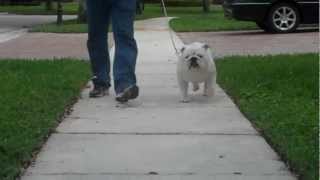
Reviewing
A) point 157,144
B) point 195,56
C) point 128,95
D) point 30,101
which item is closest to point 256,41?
point 195,56

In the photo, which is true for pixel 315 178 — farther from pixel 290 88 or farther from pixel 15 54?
pixel 15 54

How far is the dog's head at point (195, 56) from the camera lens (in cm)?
770

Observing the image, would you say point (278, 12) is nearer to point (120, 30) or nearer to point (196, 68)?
point (196, 68)

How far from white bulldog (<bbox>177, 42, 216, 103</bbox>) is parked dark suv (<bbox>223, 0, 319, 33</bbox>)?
32.6 ft

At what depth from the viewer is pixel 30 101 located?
25.0ft

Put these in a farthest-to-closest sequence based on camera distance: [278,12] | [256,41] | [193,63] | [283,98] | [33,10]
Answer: [33,10], [278,12], [256,41], [283,98], [193,63]

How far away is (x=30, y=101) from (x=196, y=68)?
164 cm

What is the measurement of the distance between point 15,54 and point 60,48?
151 centimetres

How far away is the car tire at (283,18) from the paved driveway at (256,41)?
0.24m

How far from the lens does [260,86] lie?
863 cm

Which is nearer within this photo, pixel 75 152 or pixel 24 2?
pixel 75 152

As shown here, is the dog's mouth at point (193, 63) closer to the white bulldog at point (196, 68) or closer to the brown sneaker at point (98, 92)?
the white bulldog at point (196, 68)

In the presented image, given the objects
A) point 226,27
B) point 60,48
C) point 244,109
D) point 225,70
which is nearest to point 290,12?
point 226,27

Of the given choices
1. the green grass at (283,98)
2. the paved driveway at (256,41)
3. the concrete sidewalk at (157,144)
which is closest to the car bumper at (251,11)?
the paved driveway at (256,41)
